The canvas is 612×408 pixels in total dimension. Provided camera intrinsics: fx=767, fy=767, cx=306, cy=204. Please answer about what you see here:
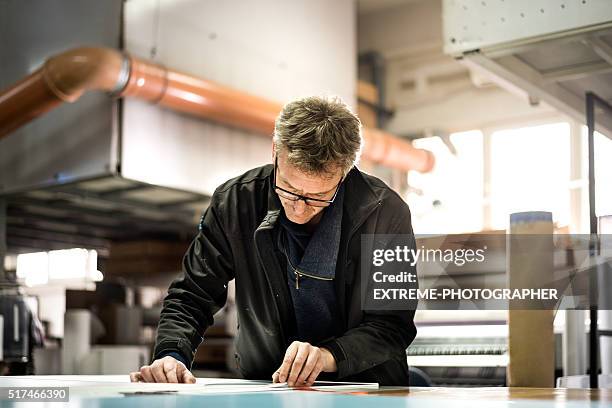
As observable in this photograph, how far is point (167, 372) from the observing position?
5.41ft

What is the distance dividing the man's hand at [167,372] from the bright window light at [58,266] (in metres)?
6.14

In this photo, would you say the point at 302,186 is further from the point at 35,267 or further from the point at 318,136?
the point at 35,267

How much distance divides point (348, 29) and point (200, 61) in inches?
85.4

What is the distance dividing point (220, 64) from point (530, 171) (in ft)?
10.2

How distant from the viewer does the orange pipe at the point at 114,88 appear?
449 cm

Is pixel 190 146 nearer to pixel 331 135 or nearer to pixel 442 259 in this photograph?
pixel 442 259

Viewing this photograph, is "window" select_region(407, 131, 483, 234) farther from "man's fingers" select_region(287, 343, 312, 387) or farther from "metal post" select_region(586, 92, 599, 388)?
"man's fingers" select_region(287, 343, 312, 387)

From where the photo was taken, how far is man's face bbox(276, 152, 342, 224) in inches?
68.8

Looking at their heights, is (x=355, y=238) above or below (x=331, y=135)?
below

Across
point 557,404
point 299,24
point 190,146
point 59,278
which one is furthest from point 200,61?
point 557,404

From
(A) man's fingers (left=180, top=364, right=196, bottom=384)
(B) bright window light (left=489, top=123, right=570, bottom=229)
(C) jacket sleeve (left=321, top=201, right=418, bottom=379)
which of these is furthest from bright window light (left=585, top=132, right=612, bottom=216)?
(B) bright window light (left=489, top=123, right=570, bottom=229)

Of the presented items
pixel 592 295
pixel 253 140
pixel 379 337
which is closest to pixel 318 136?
pixel 379 337

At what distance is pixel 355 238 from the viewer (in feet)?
6.09

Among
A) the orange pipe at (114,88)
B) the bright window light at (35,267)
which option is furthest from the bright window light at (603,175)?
the bright window light at (35,267)
